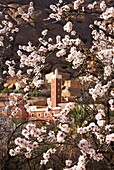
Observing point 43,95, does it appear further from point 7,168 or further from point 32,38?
point 7,168

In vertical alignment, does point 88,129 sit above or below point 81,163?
above

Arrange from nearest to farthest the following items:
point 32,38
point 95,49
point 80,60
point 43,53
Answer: point 80,60 < point 95,49 < point 43,53 < point 32,38

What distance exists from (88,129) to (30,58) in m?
2.41

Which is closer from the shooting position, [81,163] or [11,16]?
[81,163]

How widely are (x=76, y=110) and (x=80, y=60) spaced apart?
5910mm

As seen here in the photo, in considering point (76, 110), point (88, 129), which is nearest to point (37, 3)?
point (76, 110)

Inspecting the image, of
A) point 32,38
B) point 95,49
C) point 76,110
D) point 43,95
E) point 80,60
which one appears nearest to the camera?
point 80,60

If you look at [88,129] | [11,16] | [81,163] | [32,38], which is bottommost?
[81,163]

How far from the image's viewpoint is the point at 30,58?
6.58 metres

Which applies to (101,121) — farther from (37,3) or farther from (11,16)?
(37,3)

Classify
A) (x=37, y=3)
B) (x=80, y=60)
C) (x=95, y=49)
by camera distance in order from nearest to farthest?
(x=80, y=60) < (x=95, y=49) < (x=37, y=3)

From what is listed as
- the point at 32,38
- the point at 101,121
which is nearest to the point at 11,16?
the point at 32,38

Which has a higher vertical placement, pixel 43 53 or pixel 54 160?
pixel 43 53

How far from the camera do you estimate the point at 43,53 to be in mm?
6469
